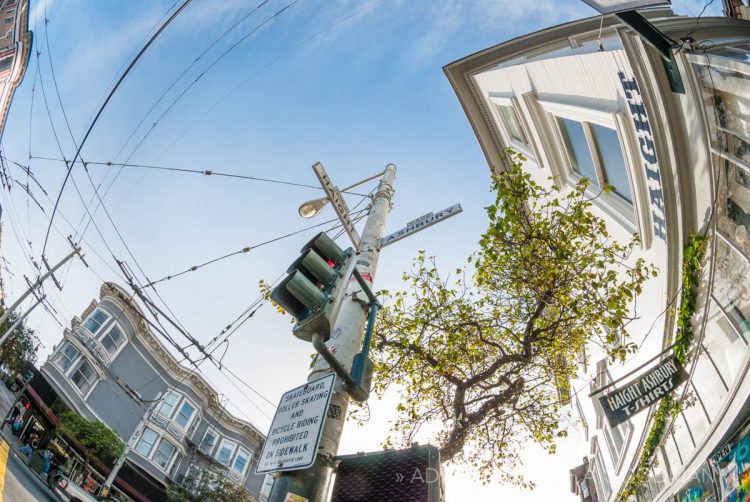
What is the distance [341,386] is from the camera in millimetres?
3256

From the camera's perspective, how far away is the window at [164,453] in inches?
1239

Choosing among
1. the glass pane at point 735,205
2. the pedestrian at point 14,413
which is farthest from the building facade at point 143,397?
the glass pane at point 735,205

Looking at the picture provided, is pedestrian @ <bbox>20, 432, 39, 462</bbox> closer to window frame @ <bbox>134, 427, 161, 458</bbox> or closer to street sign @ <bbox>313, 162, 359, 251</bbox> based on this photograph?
window frame @ <bbox>134, 427, 161, 458</bbox>

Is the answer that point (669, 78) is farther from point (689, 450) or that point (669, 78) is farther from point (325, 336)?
point (325, 336)

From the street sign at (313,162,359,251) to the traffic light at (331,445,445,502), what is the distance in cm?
349

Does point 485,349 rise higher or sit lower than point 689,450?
higher

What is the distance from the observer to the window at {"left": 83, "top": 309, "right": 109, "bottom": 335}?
31.0 metres

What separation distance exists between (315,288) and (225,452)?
41.4 metres

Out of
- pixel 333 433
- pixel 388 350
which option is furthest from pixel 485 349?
pixel 333 433

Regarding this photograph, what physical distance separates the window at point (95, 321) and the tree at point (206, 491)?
42.8ft

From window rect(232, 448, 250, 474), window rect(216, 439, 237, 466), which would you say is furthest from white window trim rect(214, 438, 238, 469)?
window rect(232, 448, 250, 474)

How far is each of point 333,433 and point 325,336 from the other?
0.72 m

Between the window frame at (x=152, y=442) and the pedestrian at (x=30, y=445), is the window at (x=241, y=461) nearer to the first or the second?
the window frame at (x=152, y=442)

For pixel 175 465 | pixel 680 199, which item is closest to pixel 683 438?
pixel 680 199
